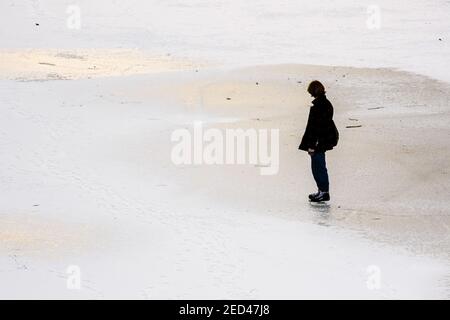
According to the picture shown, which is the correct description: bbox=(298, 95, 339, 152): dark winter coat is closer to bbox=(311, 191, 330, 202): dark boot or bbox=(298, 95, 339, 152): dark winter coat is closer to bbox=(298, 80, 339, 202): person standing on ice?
bbox=(298, 80, 339, 202): person standing on ice

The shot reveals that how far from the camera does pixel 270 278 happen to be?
380 inches

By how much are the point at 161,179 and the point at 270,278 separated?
179 inches

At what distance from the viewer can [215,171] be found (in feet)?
46.9

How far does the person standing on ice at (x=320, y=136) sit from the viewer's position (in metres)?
12.3

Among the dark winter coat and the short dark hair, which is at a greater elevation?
the short dark hair

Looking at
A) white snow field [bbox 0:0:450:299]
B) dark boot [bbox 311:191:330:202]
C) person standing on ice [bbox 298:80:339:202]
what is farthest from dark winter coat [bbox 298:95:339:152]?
white snow field [bbox 0:0:450:299]

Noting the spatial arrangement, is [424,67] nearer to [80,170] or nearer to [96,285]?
[80,170]

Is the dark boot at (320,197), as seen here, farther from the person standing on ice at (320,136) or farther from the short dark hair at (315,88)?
the short dark hair at (315,88)

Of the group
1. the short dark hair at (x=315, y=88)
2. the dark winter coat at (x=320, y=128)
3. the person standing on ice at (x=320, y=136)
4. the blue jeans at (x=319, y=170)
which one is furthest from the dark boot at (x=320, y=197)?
the short dark hair at (x=315, y=88)

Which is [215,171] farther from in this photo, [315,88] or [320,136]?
[315,88]

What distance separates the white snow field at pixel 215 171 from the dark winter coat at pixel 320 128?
2.69 feet

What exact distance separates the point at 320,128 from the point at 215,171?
244 cm

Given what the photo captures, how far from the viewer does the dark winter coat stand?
A: 12.3 meters
